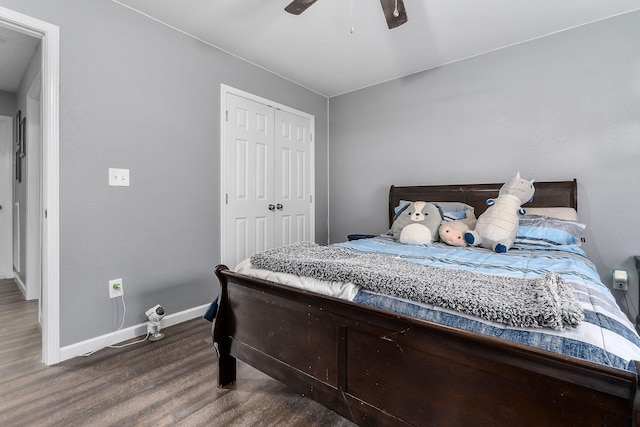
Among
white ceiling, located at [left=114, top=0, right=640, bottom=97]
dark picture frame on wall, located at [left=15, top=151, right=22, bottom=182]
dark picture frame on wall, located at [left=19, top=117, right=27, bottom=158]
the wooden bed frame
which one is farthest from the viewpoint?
dark picture frame on wall, located at [left=15, top=151, right=22, bottom=182]

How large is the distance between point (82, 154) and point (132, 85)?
629mm

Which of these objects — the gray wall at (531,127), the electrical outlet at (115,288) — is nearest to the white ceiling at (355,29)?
the gray wall at (531,127)

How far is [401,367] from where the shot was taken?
1.09m

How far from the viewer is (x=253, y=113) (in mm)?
3129

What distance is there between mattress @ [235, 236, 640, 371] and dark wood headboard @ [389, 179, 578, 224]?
1.90 ft

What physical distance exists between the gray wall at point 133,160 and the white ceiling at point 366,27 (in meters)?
0.25

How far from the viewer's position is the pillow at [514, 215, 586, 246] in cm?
216

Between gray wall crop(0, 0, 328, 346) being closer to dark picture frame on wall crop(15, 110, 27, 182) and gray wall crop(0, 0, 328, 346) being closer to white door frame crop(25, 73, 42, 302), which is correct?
white door frame crop(25, 73, 42, 302)

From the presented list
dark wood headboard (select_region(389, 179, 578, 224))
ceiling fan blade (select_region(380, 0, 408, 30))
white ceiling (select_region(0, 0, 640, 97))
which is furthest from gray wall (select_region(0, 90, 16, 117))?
dark wood headboard (select_region(389, 179, 578, 224))

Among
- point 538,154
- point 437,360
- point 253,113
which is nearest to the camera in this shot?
point 437,360

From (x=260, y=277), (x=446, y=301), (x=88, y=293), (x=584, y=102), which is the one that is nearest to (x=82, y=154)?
(x=88, y=293)

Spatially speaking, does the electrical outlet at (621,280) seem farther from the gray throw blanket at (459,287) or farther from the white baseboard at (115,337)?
the white baseboard at (115,337)

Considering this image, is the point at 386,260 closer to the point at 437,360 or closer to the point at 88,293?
the point at 437,360

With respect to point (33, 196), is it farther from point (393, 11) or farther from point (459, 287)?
point (459, 287)
